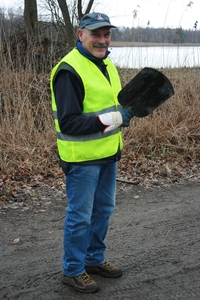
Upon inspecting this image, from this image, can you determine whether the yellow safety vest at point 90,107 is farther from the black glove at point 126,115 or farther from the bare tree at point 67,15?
the bare tree at point 67,15

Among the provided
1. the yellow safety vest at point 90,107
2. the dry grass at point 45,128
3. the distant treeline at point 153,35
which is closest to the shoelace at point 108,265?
the yellow safety vest at point 90,107

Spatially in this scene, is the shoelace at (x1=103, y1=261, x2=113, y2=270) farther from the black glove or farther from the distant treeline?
the distant treeline

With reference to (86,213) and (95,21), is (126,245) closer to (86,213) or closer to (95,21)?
(86,213)

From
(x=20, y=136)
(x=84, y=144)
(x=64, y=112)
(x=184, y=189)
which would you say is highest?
(x=64, y=112)

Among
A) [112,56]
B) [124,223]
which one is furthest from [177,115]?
[124,223]

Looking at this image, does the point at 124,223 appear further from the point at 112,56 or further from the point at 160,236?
the point at 112,56

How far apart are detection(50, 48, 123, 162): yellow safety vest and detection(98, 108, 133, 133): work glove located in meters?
0.08

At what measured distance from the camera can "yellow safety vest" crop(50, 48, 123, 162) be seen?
2973mm

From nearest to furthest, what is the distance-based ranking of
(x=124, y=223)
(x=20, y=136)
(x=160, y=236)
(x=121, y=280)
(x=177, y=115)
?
(x=121, y=280), (x=160, y=236), (x=124, y=223), (x=20, y=136), (x=177, y=115)

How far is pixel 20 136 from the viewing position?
7.04 m

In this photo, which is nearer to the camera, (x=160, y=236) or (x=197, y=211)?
(x=160, y=236)

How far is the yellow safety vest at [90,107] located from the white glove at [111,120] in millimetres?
80

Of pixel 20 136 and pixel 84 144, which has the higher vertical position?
pixel 84 144

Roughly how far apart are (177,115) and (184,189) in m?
2.42
